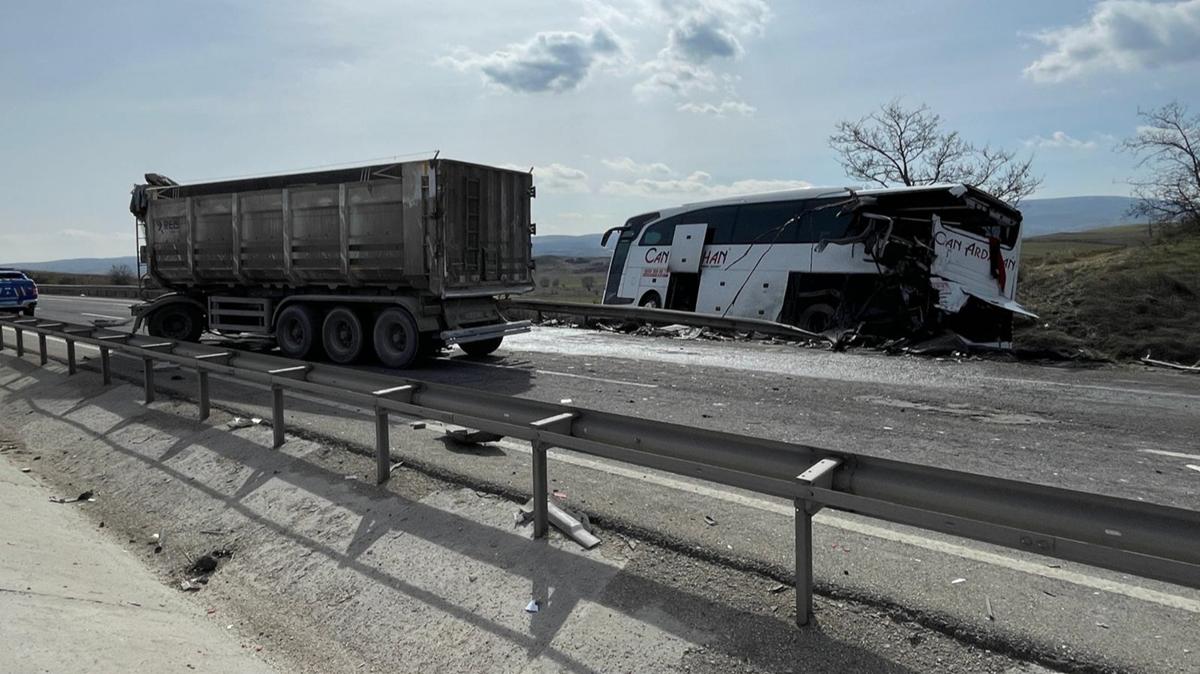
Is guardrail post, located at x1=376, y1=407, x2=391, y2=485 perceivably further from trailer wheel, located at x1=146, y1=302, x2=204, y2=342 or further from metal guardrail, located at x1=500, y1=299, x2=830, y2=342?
trailer wheel, located at x1=146, y1=302, x2=204, y2=342

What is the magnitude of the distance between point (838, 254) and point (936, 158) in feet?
47.6

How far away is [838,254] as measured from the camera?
51.6 feet

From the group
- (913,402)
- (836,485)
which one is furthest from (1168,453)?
(836,485)

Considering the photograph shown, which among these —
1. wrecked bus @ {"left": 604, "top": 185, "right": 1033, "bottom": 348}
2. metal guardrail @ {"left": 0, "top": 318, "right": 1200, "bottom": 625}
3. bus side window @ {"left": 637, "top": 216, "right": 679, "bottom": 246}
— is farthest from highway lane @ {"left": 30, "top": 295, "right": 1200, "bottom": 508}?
bus side window @ {"left": 637, "top": 216, "right": 679, "bottom": 246}

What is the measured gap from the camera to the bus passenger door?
62.6ft

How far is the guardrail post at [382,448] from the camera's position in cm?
528

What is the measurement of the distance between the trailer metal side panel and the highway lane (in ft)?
5.36

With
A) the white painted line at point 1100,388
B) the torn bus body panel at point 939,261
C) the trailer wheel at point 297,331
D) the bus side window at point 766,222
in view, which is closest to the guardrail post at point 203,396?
the trailer wheel at point 297,331

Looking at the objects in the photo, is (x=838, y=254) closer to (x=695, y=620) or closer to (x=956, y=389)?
(x=956, y=389)

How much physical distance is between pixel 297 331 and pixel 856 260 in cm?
1080

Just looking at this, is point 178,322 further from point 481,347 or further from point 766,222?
point 766,222

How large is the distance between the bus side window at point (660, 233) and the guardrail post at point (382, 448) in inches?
597

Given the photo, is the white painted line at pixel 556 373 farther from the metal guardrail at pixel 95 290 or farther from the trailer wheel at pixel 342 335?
the metal guardrail at pixel 95 290

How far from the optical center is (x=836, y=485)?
3.58 m
